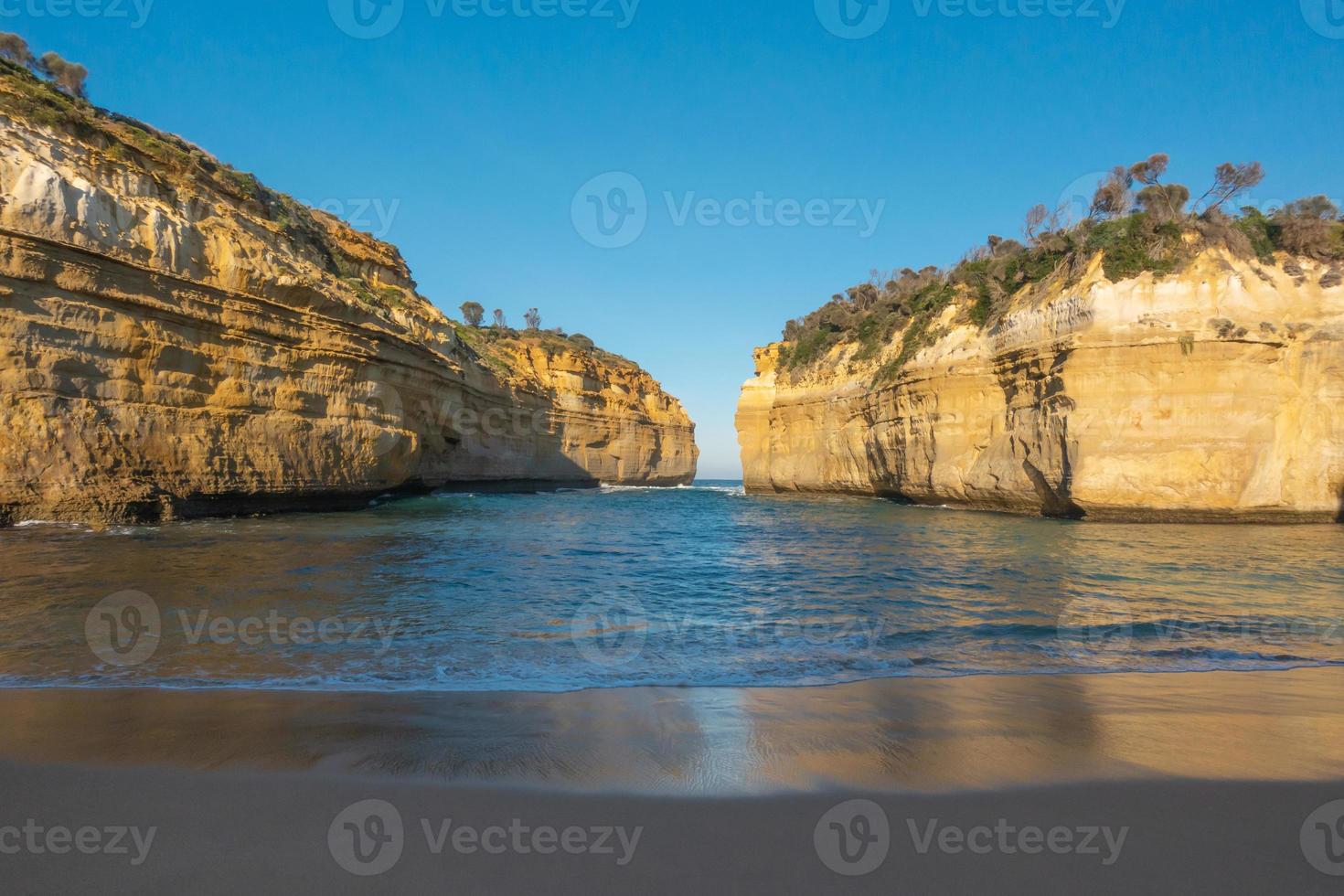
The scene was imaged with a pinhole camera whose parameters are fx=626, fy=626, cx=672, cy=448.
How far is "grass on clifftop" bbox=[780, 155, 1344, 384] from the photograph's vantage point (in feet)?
61.3

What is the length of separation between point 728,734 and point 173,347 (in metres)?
17.7

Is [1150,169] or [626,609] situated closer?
[626,609]

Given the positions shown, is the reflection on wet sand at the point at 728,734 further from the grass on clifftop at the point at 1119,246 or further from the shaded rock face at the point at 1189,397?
the grass on clifftop at the point at 1119,246

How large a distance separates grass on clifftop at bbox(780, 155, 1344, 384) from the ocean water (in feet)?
31.3

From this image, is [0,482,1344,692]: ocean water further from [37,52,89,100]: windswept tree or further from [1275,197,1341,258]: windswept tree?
[37,52,89,100]: windswept tree

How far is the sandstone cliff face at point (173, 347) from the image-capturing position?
13.0 meters

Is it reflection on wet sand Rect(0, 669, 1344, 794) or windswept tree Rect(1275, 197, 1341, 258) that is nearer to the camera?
reflection on wet sand Rect(0, 669, 1344, 794)

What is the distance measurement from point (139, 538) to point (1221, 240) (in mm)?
28547

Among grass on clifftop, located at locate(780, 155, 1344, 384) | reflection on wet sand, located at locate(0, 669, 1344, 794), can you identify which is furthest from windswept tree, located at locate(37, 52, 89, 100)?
grass on clifftop, located at locate(780, 155, 1344, 384)

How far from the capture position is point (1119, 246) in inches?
771

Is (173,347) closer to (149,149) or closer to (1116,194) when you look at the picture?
(149,149)

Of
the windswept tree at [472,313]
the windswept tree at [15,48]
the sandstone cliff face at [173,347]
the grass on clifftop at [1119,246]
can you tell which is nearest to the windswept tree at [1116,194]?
the grass on clifftop at [1119,246]

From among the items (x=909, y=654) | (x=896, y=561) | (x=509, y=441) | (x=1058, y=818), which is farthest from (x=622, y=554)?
(x=509, y=441)

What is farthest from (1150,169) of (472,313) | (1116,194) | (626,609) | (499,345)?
(472,313)
